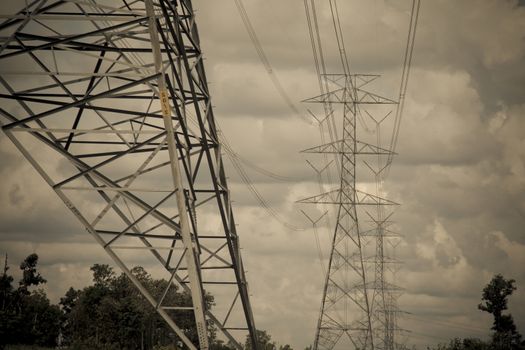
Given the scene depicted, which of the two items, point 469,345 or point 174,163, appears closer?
point 174,163

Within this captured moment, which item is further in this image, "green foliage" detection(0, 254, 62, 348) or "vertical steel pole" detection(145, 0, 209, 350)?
"green foliage" detection(0, 254, 62, 348)

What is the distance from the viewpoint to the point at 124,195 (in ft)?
82.3

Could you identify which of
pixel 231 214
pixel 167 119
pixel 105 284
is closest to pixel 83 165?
pixel 167 119

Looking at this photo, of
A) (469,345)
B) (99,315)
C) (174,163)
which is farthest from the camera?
(99,315)

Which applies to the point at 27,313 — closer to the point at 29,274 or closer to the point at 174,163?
the point at 29,274

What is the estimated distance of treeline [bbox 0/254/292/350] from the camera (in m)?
110

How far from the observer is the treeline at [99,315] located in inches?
4350

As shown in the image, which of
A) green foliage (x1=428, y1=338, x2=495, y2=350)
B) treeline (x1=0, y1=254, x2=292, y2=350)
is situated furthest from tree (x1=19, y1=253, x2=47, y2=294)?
green foliage (x1=428, y1=338, x2=495, y2=350)

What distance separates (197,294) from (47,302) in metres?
126

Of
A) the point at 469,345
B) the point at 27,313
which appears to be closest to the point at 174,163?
the point at 469,345

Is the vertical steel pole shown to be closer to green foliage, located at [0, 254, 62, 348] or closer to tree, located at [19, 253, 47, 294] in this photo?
green foliage, located at [0, 254, 62, 348]

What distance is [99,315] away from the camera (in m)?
123

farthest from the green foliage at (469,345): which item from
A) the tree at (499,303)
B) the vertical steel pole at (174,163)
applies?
the vertical steel pole at (174,163)

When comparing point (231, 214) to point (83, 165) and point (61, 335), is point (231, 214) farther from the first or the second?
A: point (61, 335)
